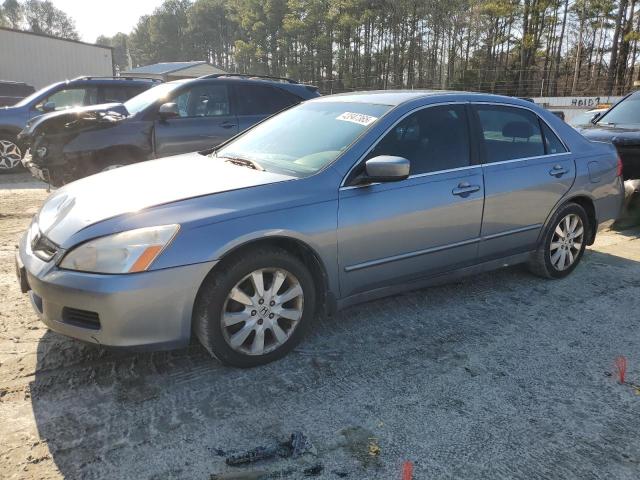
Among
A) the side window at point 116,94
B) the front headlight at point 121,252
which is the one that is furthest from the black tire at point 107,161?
the front headlight at point 121,252

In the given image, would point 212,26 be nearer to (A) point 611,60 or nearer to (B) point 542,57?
(B) point 542,57

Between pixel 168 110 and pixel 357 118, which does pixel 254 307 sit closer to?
pixel 357 118

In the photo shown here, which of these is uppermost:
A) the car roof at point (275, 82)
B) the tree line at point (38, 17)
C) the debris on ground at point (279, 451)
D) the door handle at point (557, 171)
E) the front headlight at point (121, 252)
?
the tree line at point (38, 17)

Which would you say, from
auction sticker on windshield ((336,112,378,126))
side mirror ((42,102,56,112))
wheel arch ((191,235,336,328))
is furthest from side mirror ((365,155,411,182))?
side mirror ((42,102,56,112))

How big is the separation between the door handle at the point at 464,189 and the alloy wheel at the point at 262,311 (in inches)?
54.5

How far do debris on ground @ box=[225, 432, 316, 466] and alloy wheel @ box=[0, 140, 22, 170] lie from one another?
930cm

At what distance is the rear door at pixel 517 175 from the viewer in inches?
153

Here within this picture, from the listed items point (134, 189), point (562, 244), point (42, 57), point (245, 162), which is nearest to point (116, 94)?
point (245, 162)

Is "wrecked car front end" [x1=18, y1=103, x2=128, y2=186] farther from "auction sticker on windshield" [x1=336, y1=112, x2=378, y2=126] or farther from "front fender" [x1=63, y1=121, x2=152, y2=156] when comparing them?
"auction sticker on windshield" [x1=336, y1=112, x2=378, y2=126]

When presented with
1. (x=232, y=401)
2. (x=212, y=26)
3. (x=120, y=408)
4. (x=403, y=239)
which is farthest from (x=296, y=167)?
(x=212, y=26)

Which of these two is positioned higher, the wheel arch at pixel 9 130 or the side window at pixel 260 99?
the side window at pixel 260 99

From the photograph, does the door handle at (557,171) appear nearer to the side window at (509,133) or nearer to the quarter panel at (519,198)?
the quarter panel at (519,198)

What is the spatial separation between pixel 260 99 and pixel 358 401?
18.4 feet

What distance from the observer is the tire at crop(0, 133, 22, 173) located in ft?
30.6
